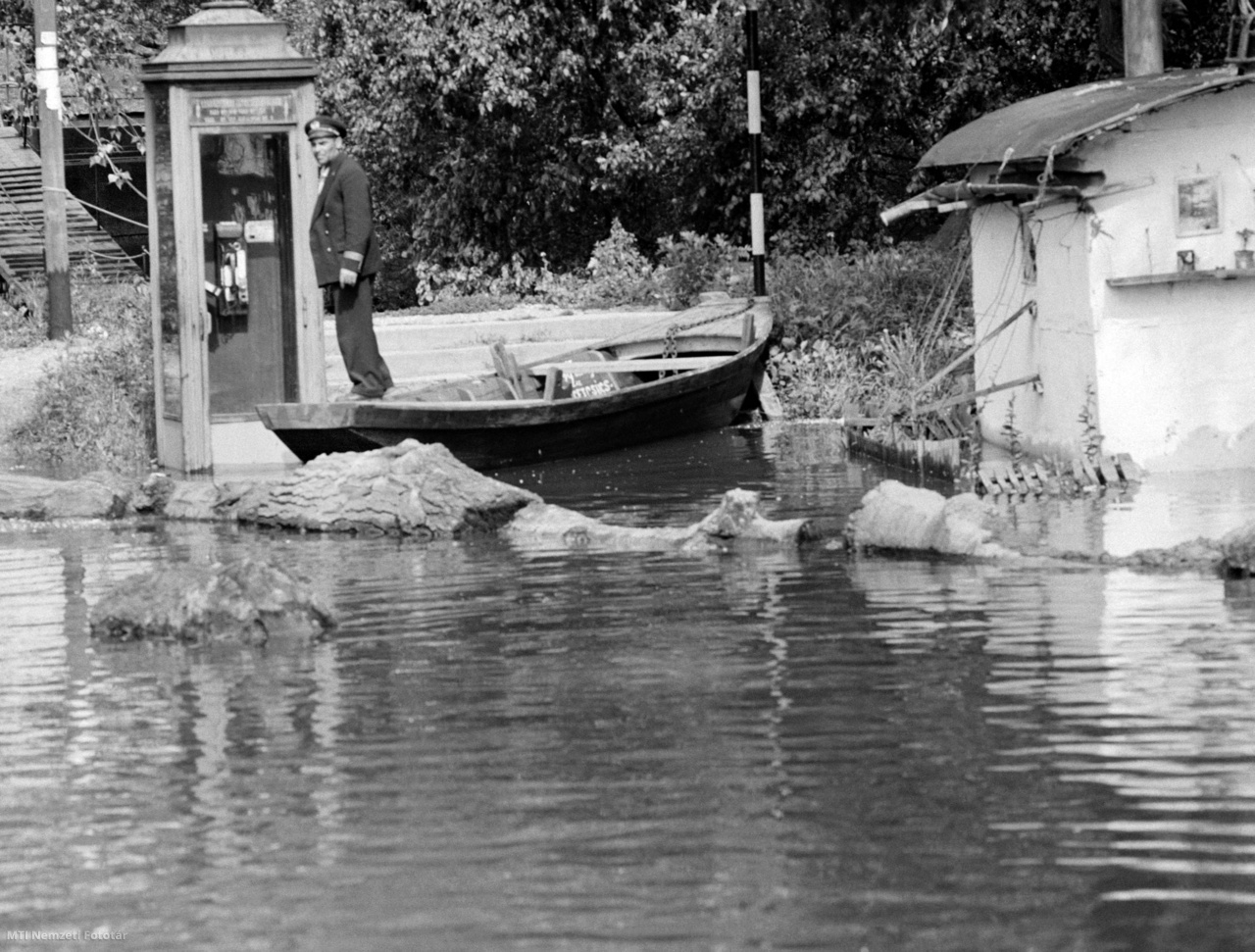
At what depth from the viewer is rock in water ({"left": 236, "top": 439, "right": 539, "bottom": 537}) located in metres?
13.1

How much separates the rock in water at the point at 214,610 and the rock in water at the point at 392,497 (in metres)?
3.31

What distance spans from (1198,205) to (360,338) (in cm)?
589

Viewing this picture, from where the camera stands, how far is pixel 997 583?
10.5m

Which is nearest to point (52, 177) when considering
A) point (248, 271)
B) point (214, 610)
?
point (248, 271)

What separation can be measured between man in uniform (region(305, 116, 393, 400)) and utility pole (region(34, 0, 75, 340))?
603cm

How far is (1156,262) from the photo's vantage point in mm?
14617

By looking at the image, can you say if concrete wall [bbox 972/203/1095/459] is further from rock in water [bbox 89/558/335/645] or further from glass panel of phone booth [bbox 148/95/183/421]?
rock in water [bbox 89/558/335/645]

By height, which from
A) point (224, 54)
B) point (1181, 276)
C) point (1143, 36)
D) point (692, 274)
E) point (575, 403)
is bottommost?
point (575, 403)

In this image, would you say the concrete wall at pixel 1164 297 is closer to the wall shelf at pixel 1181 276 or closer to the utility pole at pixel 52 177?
the wall shelf at pixel 1181 276

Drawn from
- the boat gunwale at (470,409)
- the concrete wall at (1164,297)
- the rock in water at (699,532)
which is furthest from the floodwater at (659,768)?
the concrete wall at (1164,297)

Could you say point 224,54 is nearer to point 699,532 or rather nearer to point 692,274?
point 699,532

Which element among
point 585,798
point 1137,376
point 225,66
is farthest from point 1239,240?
point 585,798

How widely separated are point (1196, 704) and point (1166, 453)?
7.38 m

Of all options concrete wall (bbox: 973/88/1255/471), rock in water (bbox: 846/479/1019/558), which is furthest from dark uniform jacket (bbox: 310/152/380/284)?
rock in water (bbox: 846/479/1019/558)
